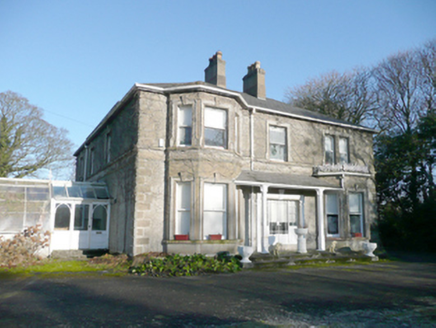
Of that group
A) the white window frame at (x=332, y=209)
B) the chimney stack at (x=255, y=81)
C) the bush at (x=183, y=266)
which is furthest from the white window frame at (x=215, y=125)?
the white window frame at (x=332, y=209)

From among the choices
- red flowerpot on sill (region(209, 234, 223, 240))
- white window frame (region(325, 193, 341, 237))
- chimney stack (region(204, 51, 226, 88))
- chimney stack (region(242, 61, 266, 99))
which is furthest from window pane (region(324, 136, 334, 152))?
red flowerpot on sill (region(209, 234, 223, 240))

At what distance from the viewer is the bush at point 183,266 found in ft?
32.4

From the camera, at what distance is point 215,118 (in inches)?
514

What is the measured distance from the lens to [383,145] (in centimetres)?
2295

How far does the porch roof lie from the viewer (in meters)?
12.9

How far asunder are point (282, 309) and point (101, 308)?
309cm

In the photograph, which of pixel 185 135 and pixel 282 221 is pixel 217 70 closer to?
pixel 185 135

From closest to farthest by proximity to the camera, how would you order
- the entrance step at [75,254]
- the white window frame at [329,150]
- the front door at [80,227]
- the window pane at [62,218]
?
the entrance step at [75,254], the front door at [80,227], the window pane at [62,218], the white window frame at [329,150]

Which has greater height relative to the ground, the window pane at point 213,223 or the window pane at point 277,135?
the window pane at point 277,135

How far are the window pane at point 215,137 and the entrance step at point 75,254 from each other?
Answer: 6.59 m

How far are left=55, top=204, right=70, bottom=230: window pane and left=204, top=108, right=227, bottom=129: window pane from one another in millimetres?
7081

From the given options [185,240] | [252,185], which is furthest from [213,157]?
[185,240]

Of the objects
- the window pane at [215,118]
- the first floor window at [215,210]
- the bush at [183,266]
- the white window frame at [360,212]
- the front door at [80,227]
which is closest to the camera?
the bush at [183,266]

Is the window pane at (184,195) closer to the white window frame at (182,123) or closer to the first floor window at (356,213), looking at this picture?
the white window frame at (182,123)
